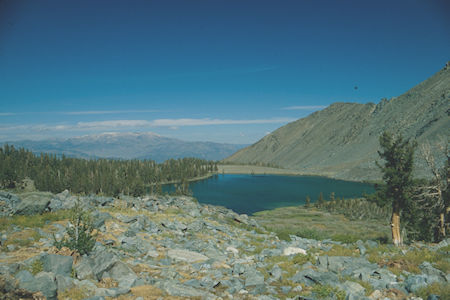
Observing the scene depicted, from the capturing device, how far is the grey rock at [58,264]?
1152 centimetres

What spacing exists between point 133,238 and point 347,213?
3533 inches

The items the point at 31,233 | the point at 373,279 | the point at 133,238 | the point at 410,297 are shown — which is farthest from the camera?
the point at 133,238

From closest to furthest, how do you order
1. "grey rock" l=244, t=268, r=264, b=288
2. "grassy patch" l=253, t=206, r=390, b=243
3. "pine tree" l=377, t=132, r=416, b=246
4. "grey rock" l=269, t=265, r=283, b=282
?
1. "grey rock" l=244, t=268, r=264, b=288
2. "grey rock" l=269, t=265, r=283, b=282
3. "pine tree" l=377, t=132, r=416, b=246
4. "grassy patch" l=253, t=206, r=390, b=243

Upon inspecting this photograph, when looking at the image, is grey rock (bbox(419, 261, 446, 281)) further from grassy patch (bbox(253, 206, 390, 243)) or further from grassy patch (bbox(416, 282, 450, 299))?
grassy patch (bbox(253, 206, 390, 243))

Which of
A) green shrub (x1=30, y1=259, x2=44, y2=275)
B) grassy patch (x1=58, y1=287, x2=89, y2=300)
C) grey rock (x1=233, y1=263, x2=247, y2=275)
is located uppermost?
green shrub (x1=30, y1=259, x2=44, y2=275)

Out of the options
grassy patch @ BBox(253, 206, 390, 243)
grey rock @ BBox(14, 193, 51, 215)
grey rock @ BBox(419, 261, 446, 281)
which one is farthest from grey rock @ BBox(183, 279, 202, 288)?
grassy patch @ BBox(253, 206, 390, 243)

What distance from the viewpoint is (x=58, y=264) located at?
463 inches

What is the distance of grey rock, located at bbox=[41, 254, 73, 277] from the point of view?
11520 mm

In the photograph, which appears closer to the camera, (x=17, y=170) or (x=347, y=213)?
(x=347, y=213)

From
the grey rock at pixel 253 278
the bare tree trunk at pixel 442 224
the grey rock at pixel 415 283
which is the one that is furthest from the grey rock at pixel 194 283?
the bare tree trunk at pixel 442 224

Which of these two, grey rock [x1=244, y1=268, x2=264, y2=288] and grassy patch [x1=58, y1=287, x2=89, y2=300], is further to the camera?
grey rock [x1=244, y1=268, x2=264, y2=288]

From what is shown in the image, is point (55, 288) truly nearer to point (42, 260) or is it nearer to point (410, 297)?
point (42, 260)

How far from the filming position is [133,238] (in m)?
20.4

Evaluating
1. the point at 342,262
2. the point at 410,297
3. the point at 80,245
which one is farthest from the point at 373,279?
the point at 80,245
